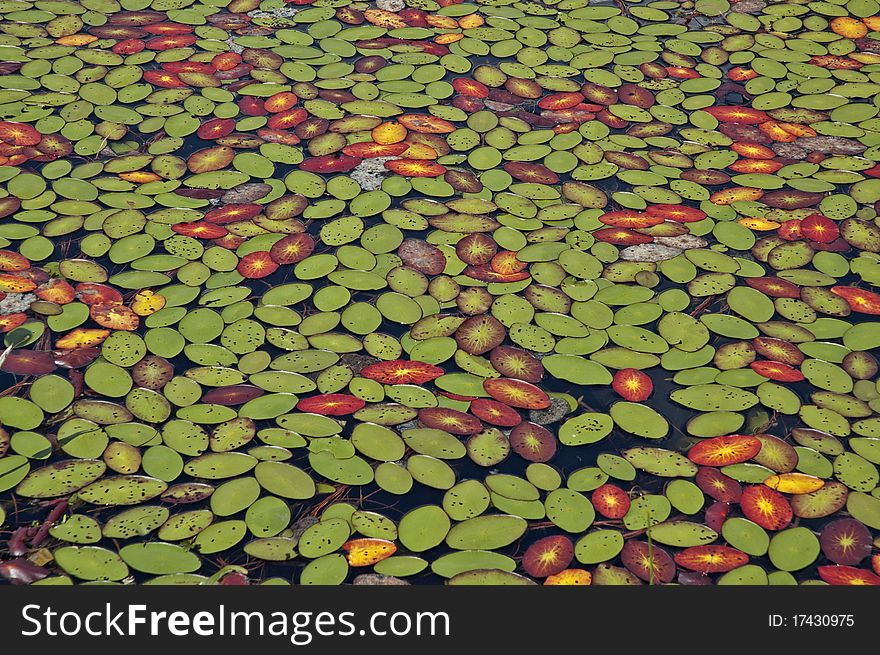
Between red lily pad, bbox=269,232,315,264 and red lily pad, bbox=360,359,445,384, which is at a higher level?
red lily pad, bbox=269,232,315,264

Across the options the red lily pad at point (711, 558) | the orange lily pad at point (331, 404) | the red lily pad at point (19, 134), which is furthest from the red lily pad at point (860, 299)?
the red lily pad at point (19, 134)

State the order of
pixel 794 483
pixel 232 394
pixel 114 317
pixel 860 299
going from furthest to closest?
pixel 860 299 → pixel 114 317 → pixel 232 394 → pixel 794 483

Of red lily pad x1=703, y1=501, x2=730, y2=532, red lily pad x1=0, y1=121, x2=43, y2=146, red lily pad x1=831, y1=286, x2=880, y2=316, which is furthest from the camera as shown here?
red lily pad x1=0, y1=121, x2=43, y2=146

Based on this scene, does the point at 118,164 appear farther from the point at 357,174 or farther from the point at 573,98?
the point at 573,98

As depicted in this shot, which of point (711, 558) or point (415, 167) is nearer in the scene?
point (711, 558)

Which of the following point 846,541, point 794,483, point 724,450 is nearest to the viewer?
point 846,541

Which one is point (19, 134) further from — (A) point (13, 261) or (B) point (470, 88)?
(B) point (470, 88)

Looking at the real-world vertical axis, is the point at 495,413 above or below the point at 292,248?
below

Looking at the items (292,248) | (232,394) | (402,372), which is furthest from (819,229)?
(232,394)

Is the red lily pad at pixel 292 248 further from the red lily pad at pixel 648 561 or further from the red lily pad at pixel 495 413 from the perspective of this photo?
the red lily pad at pixel 648 561

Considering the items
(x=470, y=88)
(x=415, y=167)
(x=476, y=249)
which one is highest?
(x=470, y=88)

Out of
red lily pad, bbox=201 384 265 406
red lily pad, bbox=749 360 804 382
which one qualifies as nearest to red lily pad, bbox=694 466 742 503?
red lily pad, bbox=749 360 804 382

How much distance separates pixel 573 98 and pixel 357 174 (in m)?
1.20

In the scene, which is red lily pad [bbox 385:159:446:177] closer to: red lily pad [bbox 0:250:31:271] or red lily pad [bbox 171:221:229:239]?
red lily pad [bbox 171:221:229:239]
